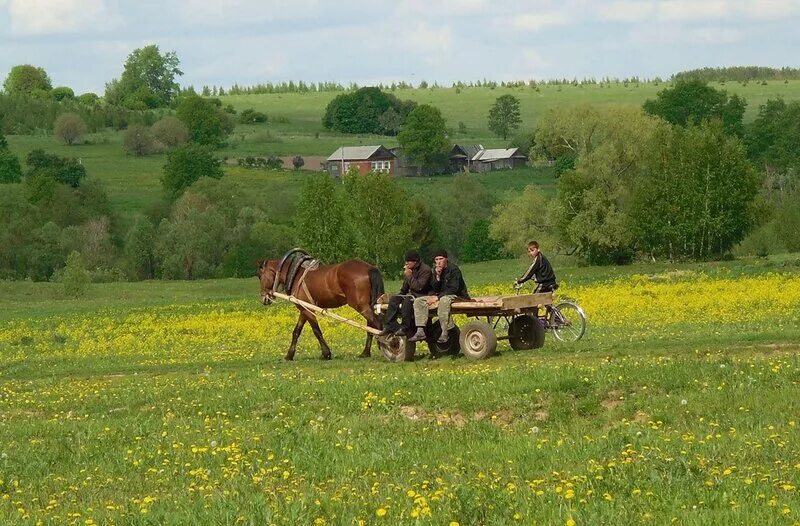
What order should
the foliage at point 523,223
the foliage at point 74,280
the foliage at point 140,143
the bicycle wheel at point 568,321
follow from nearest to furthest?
the bicycle wheel at point 568,321 < the foliage at point 74,280 < the foliage at point 523,223 < the foliage at point 140,143

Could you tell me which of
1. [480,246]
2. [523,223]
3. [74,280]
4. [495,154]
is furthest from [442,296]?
[495,154]

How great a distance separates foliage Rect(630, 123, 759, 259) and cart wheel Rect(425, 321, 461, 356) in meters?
58.5

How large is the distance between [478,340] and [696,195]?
60.9 metres

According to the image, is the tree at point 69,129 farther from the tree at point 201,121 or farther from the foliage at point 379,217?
the foliage at point 379,217

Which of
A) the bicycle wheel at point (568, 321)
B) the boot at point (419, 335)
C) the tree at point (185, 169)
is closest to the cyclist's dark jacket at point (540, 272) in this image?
the bicycle wheel at point (568, 321)

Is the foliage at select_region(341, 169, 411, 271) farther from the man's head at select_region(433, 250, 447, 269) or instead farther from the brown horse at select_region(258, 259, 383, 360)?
the man's head at select_region(433, 250, 447, 269)

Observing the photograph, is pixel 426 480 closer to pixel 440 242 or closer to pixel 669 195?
pixel 669 195

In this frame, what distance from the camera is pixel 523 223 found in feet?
312

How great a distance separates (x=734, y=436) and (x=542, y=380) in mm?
4219

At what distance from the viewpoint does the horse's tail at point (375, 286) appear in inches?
986

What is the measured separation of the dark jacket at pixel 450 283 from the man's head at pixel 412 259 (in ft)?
1.55

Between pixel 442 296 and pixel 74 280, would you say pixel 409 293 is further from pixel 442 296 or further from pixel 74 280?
pixel 74 280

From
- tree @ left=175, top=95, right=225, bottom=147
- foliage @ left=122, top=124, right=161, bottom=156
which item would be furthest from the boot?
tree @ left=175, top=95, right=225, bottom=147

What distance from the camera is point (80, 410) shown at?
62.0 ft
